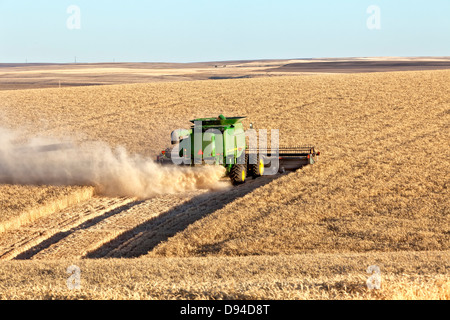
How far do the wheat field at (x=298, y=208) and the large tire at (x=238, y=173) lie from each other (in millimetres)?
659

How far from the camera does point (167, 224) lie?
54.4ft

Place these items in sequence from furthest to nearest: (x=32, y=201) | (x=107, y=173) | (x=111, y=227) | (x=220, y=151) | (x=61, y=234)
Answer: (x=107, y=173), (x=220, y=151), (x=32, y=201), (x=111, y=227), (x=61, y=234)

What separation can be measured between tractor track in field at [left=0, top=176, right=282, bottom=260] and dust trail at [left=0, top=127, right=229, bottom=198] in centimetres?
57

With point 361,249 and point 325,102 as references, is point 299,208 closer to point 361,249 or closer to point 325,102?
point 361,249

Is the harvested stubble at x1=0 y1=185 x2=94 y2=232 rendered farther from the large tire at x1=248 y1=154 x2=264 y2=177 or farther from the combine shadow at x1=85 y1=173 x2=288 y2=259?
the large tire at x1=248 y1=154 x2=264 y2=177

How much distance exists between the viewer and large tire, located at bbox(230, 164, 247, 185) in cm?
2069

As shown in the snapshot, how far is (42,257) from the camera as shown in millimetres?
14086

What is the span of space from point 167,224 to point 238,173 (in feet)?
16.1

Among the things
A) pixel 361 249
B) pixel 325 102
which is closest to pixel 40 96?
pixel 325 102

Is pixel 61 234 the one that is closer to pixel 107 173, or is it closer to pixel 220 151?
pixel 107 173

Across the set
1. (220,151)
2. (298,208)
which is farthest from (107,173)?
(298,208)

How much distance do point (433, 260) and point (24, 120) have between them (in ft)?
108

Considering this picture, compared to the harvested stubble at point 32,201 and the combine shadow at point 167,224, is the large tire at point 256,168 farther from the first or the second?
the harvested stubble at point 32,201

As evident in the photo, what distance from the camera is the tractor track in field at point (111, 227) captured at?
1456cm
